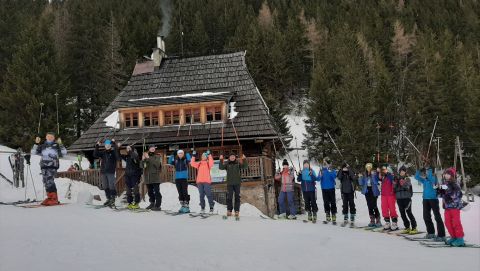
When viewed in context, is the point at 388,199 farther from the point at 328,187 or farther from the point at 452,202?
the point at 452,202

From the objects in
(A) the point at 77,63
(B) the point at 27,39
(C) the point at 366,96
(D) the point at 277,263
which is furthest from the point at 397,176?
(A) the point at 77,63

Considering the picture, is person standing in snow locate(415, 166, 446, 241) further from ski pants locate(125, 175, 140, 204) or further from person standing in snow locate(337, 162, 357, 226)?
ski pants locate(125, 175, 140, 204)

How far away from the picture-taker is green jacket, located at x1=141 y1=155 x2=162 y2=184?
41.5 feet

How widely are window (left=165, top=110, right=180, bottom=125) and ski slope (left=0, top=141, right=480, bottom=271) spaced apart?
13.0 meters

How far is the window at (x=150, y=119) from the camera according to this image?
2422 centimetres

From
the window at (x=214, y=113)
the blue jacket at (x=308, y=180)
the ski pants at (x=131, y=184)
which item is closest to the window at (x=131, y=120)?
the window at (x=214, y=113)

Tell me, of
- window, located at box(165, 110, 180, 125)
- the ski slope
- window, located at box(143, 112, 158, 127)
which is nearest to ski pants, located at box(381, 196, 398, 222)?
the ski slope

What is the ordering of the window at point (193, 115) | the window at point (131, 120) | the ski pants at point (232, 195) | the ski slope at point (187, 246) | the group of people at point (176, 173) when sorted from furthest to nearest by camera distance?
1. the window at point (131, 120)
2. the window at point (193, 115)
3. the group of people at point (176, 173)
4. the ski pants at point (232, 195)
5. the ski slope at point (187, 246)

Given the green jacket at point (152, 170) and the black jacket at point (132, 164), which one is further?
the black jacket at point (132, 164)

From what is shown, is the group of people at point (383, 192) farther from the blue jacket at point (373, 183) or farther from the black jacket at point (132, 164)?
the black jacket at point (132, 164)

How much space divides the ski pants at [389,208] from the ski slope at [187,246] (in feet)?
7.93

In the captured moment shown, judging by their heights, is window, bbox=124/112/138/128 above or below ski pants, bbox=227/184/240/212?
above

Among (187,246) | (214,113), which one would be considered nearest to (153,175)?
(187,246)

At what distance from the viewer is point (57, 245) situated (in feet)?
22.0
